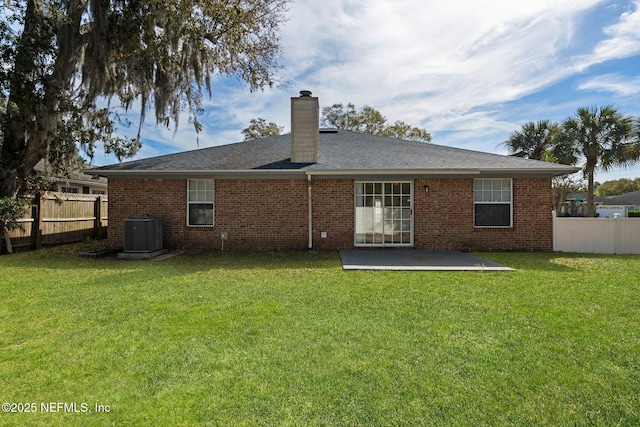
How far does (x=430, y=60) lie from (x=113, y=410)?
1194 centimetres

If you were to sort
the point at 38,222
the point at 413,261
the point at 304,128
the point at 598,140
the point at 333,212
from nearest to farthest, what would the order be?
1. the point at 413,261
2. the point at 333,212
3. the point at 38,222
4. the point at 304,128
5. the point at 598,140

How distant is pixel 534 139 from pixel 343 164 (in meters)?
15.8

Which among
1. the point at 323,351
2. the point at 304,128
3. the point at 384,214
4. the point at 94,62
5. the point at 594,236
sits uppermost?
the point at 94,62

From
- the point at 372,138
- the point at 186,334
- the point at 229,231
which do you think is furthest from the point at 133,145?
the point at 186,334

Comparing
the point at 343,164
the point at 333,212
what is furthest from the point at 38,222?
the point at 343,164

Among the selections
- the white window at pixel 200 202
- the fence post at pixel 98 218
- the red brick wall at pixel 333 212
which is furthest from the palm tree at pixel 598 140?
the fence post at pixel 98 218

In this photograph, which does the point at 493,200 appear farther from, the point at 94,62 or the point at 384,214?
the point at 94,62

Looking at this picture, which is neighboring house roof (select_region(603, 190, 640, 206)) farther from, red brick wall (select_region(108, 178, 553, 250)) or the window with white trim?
the window with white trim

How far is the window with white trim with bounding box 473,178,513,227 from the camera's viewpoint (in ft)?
30.8

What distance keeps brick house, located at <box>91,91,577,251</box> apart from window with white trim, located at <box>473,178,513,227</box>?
3cm

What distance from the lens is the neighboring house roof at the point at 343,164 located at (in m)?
8.88

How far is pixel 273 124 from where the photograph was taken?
93.4 ft

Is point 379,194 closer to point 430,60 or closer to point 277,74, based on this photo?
point 430,60

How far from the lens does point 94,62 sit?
30.4 feet
